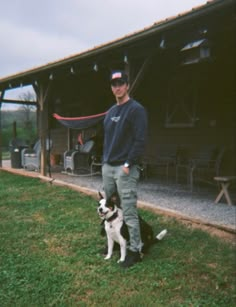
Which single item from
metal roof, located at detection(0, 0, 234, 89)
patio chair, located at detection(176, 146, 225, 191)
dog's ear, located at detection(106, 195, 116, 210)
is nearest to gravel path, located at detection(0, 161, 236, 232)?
patio chair, located at detection(176, 146, 225, 191)

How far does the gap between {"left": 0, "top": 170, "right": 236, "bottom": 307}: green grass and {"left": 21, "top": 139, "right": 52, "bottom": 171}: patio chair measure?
470 centimetres

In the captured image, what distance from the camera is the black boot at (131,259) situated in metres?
3.48

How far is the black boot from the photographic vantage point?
348 cm

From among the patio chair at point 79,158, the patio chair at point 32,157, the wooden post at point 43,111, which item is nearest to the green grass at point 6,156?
the patio chair at point 32,157

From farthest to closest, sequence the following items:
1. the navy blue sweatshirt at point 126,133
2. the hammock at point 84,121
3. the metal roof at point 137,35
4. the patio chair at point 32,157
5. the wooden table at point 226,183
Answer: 1. the patio chair at point 32,157
2. the hammock at point 84,121
3. the wooden table at point 226,183
4. the metal roof at point 137,35
5. the navy blue sweatshirt at point 126,133

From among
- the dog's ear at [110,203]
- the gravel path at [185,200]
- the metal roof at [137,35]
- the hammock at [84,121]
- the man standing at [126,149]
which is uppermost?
the metal roof at [137,35]

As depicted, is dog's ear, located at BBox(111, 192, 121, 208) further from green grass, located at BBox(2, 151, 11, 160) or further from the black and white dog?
green grass, located at BBox(2, 151, 11, 160)

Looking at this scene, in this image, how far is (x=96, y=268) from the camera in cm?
346

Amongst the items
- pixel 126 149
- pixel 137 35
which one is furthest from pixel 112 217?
pixel 137 35

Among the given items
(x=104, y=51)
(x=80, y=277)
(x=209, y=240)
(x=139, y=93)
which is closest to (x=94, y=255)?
(x=80, y=277)

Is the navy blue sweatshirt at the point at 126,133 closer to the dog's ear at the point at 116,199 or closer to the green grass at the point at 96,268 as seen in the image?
the dog's ear at the point at 116,199

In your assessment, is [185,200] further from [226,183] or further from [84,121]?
[84,121]

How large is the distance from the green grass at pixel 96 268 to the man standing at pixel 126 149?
0.34m

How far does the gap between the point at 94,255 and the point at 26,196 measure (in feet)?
10.9
